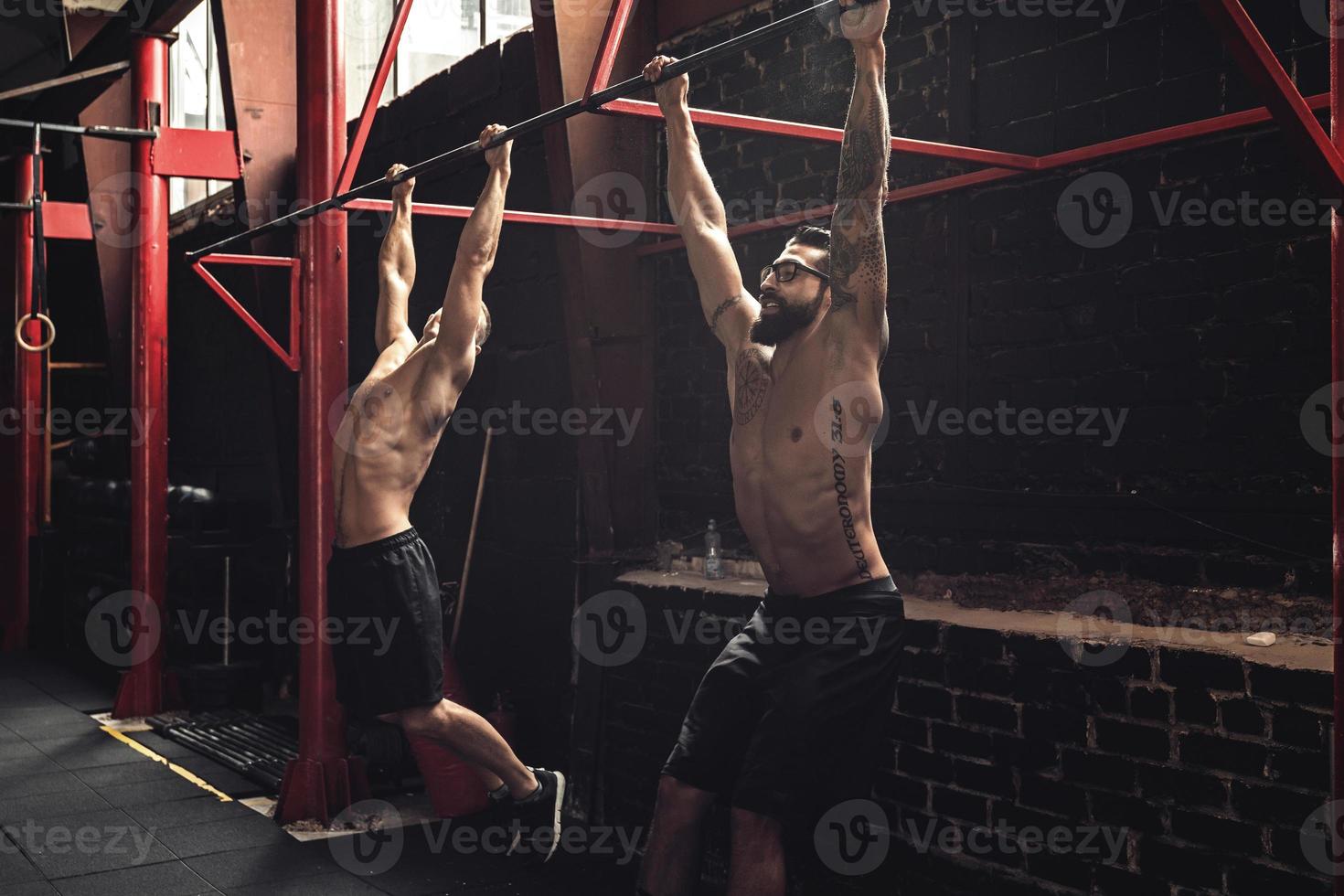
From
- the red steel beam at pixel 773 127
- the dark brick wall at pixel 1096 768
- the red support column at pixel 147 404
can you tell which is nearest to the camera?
the dark brick wall at pixel 1096 768

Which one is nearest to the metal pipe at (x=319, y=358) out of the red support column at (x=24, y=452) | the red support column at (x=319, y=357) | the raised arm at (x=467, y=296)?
the red support column at (x=319, y=357)

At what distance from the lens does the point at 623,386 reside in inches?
208

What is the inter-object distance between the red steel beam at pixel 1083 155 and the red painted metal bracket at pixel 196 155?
356 centimetres

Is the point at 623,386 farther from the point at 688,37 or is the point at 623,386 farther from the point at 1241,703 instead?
the point at 1241,703

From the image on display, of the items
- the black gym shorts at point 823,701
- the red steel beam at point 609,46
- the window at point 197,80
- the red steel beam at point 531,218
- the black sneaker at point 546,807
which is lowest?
the black sneaker at point 546,807

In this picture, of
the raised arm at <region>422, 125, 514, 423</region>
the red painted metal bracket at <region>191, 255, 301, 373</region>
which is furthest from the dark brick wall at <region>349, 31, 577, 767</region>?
the raised arm at <region>422, 125, 514, 423</region>

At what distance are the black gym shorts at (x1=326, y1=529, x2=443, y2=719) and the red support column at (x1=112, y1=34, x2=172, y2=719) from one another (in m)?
3.79

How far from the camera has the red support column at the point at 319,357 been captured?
522cm

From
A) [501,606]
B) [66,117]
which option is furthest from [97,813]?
[66,117]

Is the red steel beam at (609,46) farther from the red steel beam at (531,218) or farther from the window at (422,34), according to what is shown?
the window at (422,34)

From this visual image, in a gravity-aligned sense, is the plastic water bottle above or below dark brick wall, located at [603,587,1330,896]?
above

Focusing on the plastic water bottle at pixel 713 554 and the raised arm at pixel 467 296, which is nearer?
the raised arm at pixel 467 296

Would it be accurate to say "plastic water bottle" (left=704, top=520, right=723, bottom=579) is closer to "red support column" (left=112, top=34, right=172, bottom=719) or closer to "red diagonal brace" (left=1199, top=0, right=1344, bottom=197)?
"red diagonal brace" (left=1199, top=0, right=1344, bottom=197)

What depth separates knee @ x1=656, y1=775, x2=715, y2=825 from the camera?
337 centimetres
